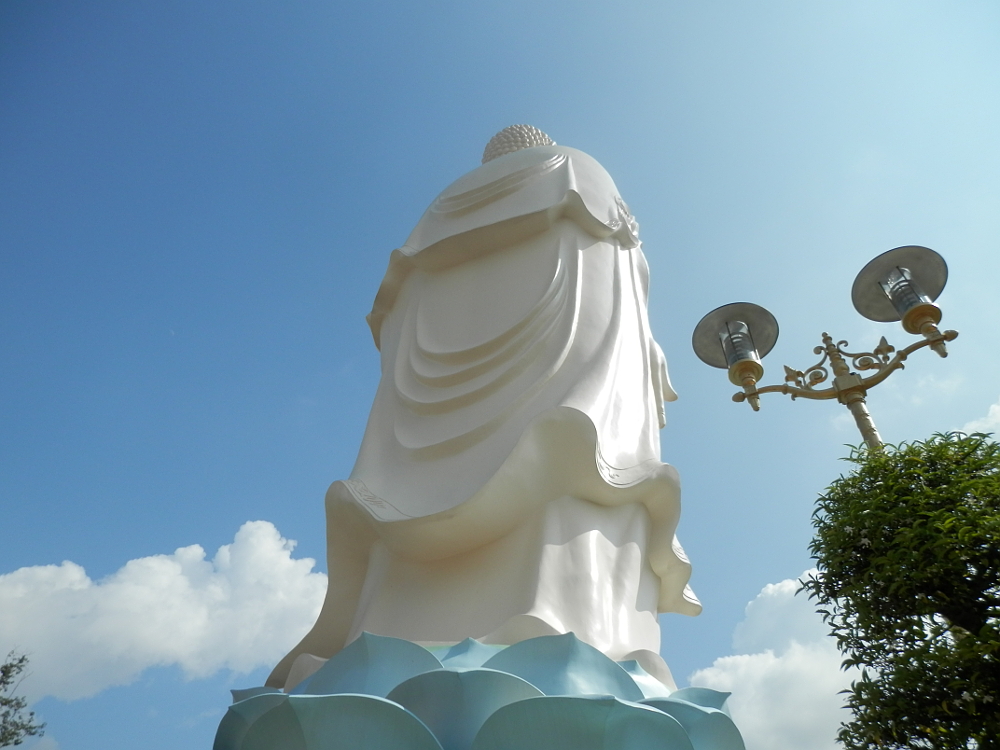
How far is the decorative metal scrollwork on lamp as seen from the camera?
4594 mm

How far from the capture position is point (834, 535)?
358cm

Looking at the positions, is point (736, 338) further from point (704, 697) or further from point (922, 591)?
point (704, 697)

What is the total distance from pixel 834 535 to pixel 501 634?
5.52 feet

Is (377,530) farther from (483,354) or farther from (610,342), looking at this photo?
(610,342)

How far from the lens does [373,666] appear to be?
225 centimetres

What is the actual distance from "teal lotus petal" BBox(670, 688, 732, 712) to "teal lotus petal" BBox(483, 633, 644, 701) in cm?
16

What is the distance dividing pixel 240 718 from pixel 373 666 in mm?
365

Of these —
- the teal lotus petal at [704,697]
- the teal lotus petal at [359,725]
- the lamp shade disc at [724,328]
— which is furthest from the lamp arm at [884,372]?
the teal lotus petal at [359,725]

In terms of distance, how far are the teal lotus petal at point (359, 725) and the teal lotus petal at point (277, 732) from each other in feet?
0.06

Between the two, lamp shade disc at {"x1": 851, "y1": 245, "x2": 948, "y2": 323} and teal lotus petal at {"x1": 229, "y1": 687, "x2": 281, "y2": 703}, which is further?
lamp shade disc at {"x1": 851, "y1": 245, "x2": 948, "y2": 323}

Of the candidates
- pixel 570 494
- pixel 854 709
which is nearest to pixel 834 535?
pixel 854 709

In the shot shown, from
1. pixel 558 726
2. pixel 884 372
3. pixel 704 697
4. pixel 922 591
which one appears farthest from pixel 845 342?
pixel 558 726

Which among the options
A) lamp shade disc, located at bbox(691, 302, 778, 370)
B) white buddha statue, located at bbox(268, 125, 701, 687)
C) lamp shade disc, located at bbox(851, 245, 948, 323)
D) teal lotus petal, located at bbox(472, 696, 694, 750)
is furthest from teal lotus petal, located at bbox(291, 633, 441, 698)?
lamp shade disc, located at bbox(851, 245, 948, 323)

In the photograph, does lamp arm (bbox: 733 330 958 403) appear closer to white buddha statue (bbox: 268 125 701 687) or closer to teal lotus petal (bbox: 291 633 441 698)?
white buddha statue (bbox: 268 125 701 687)
